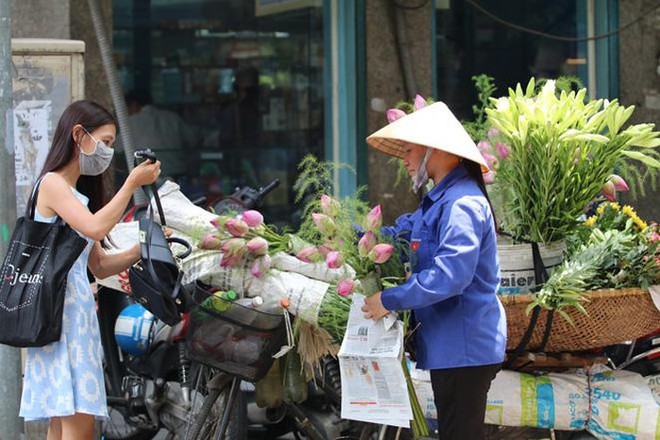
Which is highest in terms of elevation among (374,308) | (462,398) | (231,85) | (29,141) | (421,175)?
(231,85)

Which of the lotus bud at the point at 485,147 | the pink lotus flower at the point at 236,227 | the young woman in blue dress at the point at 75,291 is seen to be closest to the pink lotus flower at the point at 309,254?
the pink lotus flower at the point at 236,227

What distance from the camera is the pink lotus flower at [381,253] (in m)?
4.59

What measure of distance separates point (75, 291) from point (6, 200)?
2.88ft

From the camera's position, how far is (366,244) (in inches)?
182

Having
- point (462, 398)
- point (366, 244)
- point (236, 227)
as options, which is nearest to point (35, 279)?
point (236, 227)

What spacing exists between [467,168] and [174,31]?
13.9 feet

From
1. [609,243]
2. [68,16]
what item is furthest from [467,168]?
[68,16]

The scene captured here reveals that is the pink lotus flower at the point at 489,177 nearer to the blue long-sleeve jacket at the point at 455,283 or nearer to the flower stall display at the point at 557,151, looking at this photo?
the flower stall display at the point at 557,151

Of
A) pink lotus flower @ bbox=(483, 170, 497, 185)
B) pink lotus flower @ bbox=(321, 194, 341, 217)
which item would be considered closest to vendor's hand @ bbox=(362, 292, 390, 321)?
pink lotus flower @ bbox=(321, 194, 341, 217)

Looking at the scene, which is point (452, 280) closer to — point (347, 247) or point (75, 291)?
point (347, 247)

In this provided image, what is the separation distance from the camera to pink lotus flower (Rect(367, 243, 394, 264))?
459cm

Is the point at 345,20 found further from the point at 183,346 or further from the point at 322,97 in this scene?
the point at 183,346

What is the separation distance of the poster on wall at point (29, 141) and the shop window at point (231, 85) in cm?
202

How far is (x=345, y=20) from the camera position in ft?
28.1
